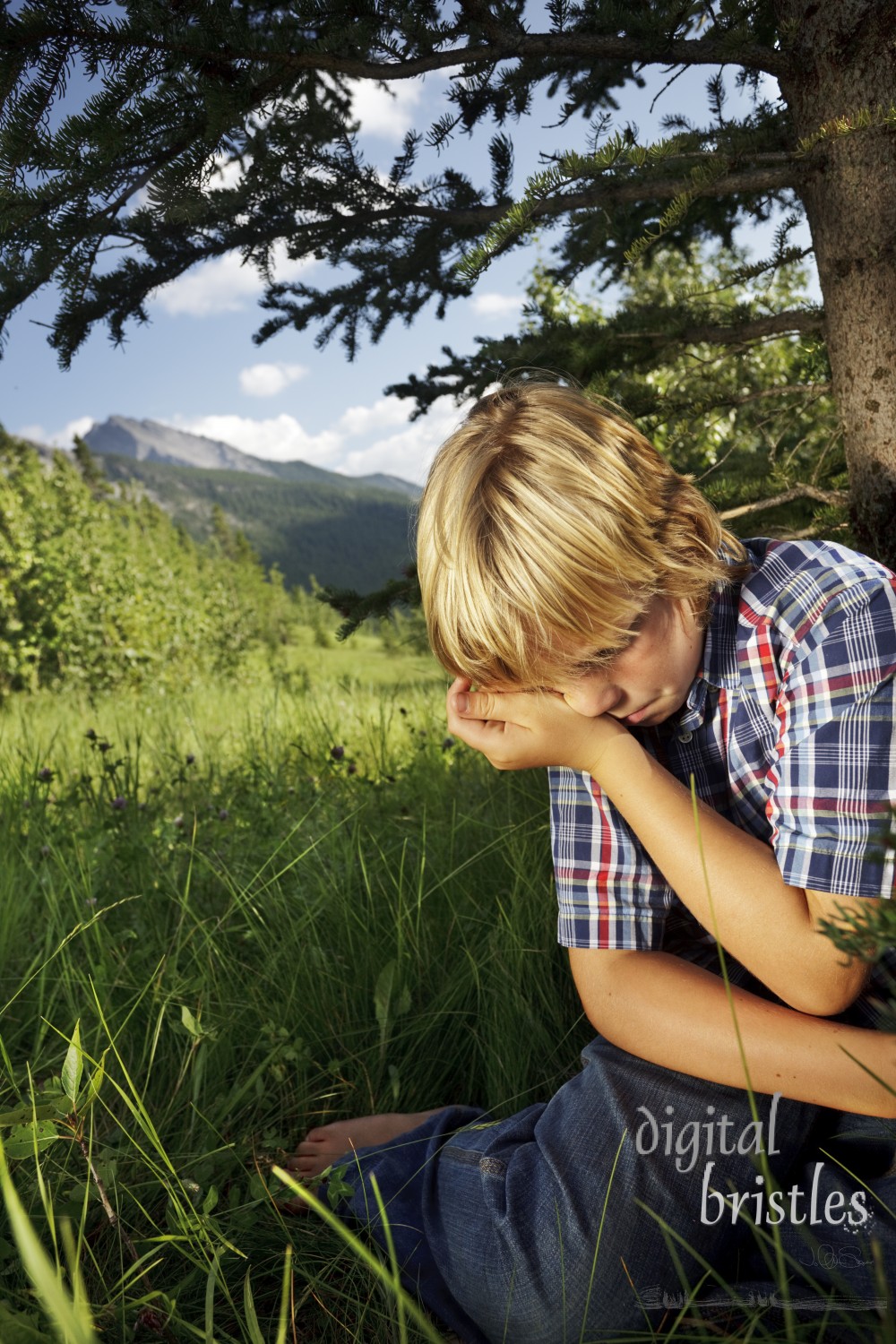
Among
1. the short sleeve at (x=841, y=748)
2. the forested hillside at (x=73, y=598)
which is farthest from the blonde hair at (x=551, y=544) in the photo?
the forested hillside at (x=73, y=598)

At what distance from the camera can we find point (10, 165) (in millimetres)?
1717

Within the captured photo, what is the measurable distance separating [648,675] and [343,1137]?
1045 mm

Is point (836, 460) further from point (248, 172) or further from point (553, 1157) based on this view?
point (553, 1157)

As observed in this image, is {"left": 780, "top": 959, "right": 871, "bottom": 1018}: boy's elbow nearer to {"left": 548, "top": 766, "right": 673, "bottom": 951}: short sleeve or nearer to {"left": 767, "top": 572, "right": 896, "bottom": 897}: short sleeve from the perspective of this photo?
{"left": 767, "top": 572, "right": 896, "bottom": 897}: short sleeve

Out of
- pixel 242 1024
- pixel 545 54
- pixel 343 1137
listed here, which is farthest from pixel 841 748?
pixel 545 54

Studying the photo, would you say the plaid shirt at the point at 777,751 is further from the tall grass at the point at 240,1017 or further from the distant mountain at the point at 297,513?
the distant mountain at the point at 297,513

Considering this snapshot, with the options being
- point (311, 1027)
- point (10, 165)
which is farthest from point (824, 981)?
point (10, 165)

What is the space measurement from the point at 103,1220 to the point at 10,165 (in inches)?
76.4

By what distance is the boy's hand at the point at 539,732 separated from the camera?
139 centimetres

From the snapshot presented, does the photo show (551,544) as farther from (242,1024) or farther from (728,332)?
(728,332)

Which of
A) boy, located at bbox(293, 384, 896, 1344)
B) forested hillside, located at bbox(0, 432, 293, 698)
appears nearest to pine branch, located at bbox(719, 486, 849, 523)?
boy, located at bbox(293, 384, 896, 1344)

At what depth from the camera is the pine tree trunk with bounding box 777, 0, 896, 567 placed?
6.39 ft

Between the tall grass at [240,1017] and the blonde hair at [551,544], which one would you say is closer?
the tall grass at [240,1017]

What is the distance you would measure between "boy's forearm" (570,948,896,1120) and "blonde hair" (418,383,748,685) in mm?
545
